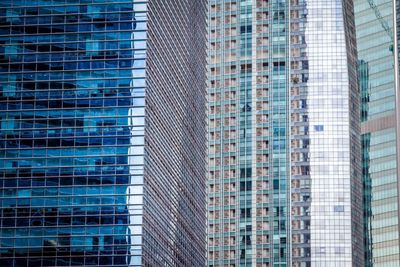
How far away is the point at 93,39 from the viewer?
139 m

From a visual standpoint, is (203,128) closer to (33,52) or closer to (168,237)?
(168,237)

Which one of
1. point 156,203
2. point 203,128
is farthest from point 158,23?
point 203,128

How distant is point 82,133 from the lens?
445ft

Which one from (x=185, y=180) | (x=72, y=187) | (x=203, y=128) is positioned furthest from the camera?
(x=203, y=128)

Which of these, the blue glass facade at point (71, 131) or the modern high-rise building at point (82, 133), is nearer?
the blue glass facade at point (71, 131)

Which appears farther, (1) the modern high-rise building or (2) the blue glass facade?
(1) the modern high-rise building

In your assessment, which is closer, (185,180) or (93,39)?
(93,39)

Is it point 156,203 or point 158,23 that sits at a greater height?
point 158,23

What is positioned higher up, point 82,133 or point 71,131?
point 71,131

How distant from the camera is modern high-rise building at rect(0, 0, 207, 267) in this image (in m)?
132

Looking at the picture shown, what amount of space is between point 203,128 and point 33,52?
46718 millimetres

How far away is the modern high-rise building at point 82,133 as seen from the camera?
132 m

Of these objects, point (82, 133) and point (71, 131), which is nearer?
point (82, 133)

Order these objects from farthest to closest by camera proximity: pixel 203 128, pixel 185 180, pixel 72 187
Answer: pixel 203 128 < pixel 185 180 < pixel 72 187
